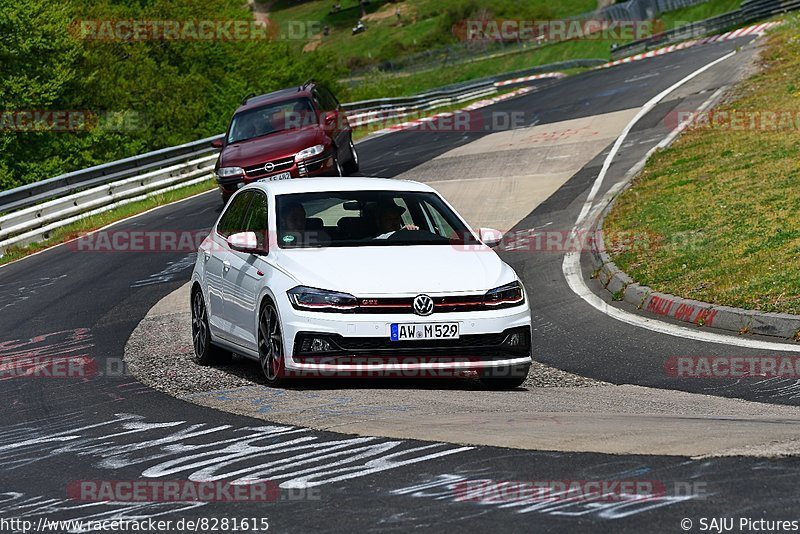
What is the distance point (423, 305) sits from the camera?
9172 millimetres

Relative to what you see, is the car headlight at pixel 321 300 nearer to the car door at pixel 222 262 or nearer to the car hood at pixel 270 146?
the car door at pixel 222 262

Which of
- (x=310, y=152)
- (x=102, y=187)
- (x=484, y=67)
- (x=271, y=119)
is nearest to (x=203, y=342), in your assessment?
(x=310, y=152)

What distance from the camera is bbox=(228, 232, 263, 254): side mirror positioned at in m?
10.0

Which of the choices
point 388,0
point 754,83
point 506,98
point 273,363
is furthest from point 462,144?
point 388,0

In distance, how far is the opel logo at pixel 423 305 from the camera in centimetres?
916

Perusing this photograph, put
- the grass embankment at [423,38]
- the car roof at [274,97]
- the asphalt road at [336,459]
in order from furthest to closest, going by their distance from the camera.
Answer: the grass embankment at [423,38], the car roof at [274,97], the asphalt road at [336,459]

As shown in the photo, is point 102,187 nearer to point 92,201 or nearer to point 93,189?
point 93,189

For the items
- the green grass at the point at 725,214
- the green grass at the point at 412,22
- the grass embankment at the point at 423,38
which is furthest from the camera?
the green grass at the point at 412,22

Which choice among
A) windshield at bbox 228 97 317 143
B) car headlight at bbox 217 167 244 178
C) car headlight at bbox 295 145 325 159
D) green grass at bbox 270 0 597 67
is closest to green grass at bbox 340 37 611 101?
green grass at bbox 270 0 597 67

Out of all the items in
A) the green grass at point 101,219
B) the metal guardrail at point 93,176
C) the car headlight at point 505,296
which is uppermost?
the car headlight at point 505,296

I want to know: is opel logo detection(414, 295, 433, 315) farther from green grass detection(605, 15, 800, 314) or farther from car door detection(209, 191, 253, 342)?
green grass detection(605, 15, 800, 314)

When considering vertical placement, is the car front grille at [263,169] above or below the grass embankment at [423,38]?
below

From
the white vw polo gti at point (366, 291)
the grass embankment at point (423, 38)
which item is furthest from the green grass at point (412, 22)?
the white vw polo gti at point (366, 291)

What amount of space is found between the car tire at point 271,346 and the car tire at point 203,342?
4.39 ft
